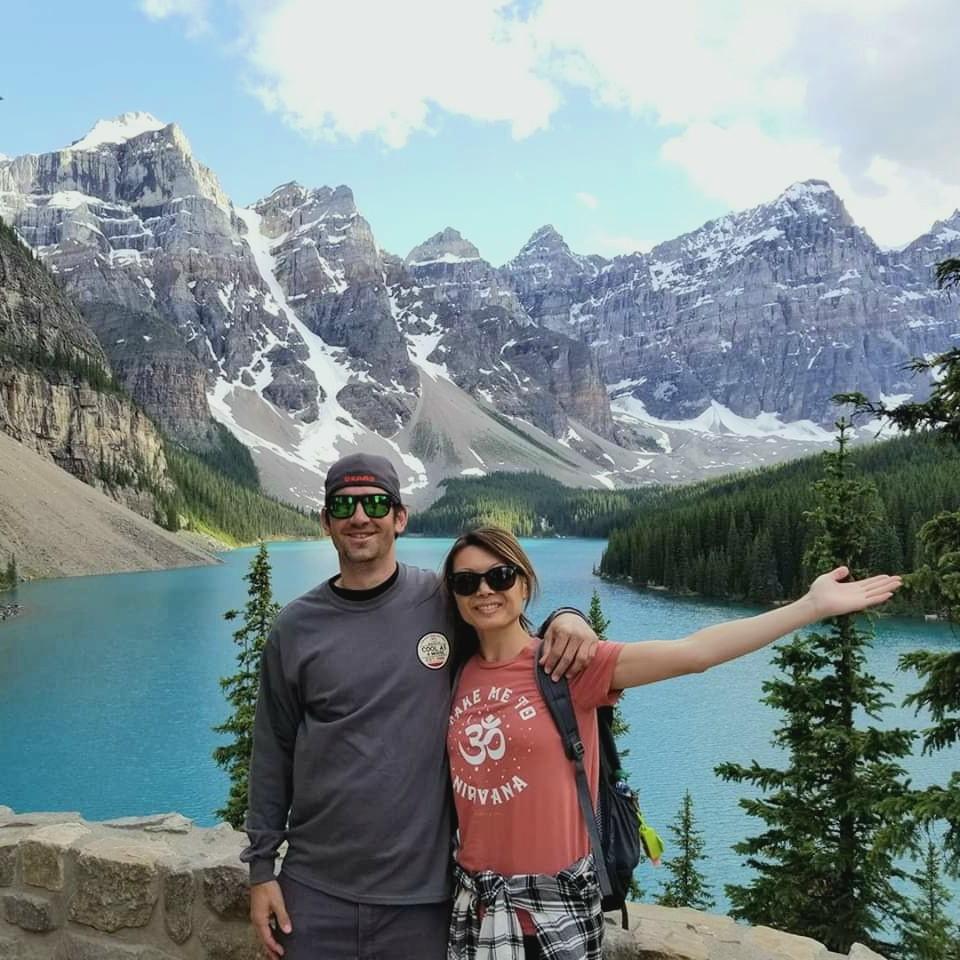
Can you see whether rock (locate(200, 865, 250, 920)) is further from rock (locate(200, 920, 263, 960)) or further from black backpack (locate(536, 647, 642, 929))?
black backpack (locate(536, 647, 642, 929))

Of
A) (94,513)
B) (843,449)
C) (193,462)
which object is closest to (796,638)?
(843,449)

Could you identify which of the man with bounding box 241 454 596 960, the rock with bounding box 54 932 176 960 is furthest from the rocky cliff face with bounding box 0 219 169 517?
the man with bounding box 241 454 596 960

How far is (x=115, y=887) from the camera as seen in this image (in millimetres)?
4484

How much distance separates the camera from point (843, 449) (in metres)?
11.6

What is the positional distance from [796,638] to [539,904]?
928 centimetres

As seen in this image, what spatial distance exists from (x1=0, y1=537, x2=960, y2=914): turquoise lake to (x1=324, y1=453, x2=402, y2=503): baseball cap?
17.4 m

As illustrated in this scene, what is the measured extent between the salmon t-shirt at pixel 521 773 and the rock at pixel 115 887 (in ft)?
7.76

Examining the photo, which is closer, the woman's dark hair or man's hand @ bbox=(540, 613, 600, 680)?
man's hand @ bbox=(540, 613, 600, 680)

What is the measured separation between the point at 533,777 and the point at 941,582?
5.39 meters

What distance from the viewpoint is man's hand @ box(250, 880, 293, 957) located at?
10.9ft

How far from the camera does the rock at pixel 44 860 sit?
464 cm

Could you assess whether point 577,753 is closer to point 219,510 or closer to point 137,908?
point 137,908

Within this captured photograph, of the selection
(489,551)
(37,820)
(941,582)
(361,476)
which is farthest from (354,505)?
(941,582)

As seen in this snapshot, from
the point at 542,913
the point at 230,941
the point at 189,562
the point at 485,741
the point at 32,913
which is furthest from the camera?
the point at 189,562
